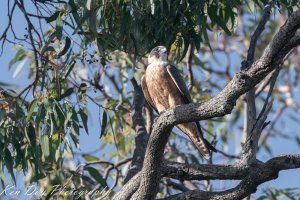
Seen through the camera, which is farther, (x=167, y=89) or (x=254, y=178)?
(x=167, y=89)

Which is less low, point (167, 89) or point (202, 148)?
point (167, 89)

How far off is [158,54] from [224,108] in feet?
8.18

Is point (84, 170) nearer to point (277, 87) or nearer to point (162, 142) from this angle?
point (162, 142)

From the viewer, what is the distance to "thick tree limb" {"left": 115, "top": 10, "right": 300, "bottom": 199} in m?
4.19

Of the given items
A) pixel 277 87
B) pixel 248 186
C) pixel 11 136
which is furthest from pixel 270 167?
pixel 277 87

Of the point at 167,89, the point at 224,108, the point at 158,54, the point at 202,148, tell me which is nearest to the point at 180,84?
the point at 167,89

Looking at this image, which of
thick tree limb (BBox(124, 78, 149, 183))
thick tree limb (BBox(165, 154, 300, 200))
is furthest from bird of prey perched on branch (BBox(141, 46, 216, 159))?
thick tree limb (BBox(165, 154, 300, 200))

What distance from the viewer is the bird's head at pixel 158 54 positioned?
6.71 m

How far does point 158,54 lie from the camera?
6.89 m

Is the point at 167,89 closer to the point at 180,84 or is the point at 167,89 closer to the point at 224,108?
the point at 180,84

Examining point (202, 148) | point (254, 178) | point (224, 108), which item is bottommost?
point (254, 178)

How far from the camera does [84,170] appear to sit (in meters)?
7.27

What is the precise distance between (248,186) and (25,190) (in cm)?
198

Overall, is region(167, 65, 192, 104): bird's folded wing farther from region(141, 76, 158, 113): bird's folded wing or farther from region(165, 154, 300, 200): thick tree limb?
region(165, 154, 300, 200): thick tree limb
